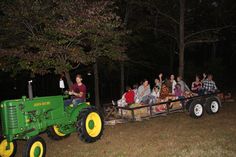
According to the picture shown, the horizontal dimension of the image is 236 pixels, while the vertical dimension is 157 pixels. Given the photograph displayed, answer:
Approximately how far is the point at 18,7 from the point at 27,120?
5.72 metres

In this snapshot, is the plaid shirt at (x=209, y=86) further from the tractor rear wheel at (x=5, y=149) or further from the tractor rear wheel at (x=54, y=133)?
the tractor rear wheel at (x=5, y=149)

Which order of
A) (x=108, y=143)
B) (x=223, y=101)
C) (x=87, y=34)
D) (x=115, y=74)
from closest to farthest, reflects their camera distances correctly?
(x=108, y=143)
(x=87, y=34)
(x=223, y=101)
(x=115, y=74)

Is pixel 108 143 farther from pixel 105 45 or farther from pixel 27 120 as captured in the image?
pixel 105 45

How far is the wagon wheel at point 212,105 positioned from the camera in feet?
40.6

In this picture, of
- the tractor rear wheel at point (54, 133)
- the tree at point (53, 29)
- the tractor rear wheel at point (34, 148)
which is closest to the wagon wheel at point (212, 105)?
the tree at point (53, 29)

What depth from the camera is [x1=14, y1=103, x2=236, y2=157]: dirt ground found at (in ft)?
25.5

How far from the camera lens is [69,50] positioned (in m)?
11.8

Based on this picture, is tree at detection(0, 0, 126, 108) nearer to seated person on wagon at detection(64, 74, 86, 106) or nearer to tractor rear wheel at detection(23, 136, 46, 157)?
seated person on wagon at detection(64, 74, 86, 106)

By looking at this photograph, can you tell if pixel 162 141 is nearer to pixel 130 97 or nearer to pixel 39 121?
pixel 130 97

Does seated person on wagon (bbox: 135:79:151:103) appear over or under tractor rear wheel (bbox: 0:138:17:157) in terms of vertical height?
over

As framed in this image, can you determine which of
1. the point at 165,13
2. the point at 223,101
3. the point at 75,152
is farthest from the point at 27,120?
the point at 165,13

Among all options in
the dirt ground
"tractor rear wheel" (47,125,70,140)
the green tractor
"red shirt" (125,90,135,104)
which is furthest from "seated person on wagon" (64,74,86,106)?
Result: "red shirt" (125,90,135,104)

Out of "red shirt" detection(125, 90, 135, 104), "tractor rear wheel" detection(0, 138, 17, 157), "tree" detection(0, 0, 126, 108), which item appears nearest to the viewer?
"tractor rear wheel" detection(0, 138, 17, 157)

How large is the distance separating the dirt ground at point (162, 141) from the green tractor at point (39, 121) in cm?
49
